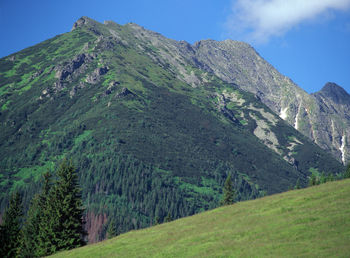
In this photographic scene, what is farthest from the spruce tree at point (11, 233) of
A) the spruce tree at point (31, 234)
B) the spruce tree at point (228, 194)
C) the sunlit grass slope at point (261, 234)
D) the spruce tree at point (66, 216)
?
the spruce tree at point (228, 194)

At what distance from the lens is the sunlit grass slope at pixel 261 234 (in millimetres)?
34731

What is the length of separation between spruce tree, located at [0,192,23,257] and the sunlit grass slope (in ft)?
54.0

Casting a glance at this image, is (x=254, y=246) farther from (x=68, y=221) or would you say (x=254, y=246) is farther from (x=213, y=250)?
(x=68, y=221)

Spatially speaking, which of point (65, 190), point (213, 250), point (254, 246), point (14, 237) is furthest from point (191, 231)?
point (14, 237)

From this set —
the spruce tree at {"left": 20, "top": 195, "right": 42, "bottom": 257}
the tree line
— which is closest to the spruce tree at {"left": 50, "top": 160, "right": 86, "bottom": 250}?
the tree line

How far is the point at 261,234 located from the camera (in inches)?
1628

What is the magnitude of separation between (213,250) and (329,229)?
12.1m

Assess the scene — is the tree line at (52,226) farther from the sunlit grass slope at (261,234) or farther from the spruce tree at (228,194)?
the spruce tree at (228,194)

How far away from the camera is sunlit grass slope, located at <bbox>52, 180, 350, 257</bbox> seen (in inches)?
1367

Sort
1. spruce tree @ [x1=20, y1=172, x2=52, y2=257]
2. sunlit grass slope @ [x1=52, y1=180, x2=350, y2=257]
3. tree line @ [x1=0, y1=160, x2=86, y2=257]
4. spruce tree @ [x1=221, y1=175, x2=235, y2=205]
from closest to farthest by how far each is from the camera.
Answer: sunlit grass slope @ [x1=52, y1=180, x2=350, y2=257] < tree line @ [x1=0, y1=160, x2=86, y2=257] < spruce tree @ [x1=20, y1=172, x2=52, y2=257] < spruce tree @ [x1=221, y1=175, x2=235, y2=205]

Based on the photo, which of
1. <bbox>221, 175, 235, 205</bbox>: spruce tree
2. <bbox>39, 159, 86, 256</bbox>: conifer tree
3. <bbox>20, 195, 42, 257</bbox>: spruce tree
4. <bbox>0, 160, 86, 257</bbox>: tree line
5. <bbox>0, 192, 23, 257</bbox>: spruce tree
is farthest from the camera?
<bbox>221, 175, 235, 205</bbox>: spruce tree

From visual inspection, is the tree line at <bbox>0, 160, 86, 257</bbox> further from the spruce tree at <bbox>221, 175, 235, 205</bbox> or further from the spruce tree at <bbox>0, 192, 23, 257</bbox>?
the spruce tree at <bbox>221, 175, 235, 205</bbox>

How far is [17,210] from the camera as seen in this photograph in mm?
72188

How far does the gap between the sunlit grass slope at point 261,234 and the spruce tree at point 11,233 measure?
54.0 ft
